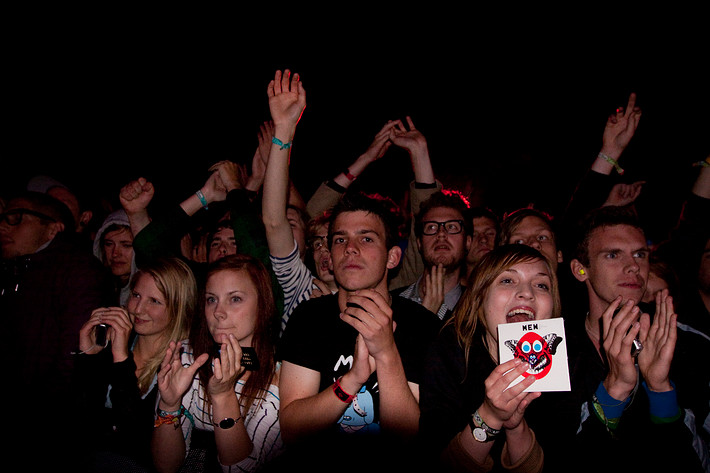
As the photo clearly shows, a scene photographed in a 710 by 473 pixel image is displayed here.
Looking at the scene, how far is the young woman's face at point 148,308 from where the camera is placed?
2596 mm

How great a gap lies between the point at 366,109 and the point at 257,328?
496cm

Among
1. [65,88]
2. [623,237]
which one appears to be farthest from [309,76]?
[623,237]

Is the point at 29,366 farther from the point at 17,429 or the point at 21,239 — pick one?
the point at 21,239

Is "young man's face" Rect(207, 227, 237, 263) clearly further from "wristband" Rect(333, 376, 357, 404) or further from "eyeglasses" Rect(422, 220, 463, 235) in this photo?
"wristband" Rect(333, 376, 357, 404)

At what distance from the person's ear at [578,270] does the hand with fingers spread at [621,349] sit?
2.50ft

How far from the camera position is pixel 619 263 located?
2.40 metres

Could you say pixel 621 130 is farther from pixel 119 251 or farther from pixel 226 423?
pixel 119 251

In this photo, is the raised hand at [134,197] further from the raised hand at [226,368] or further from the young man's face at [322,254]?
the raised hand at [226,368]

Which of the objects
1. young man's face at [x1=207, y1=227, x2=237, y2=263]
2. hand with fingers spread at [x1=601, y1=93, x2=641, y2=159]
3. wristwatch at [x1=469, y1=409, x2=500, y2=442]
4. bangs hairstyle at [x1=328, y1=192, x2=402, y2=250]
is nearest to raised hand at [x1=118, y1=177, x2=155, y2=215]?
young man's face at [x1=207, y1=227, x2=237, y2=263]

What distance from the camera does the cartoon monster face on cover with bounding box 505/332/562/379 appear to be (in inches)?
62.7

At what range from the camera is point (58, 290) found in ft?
9.22

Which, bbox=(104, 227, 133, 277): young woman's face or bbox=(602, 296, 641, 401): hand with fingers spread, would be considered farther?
bbox=(104, 227, 133, 277): young woman's face

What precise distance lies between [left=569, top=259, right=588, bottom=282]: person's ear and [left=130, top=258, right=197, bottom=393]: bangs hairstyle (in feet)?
9.07

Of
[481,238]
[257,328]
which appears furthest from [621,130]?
[257,328]
